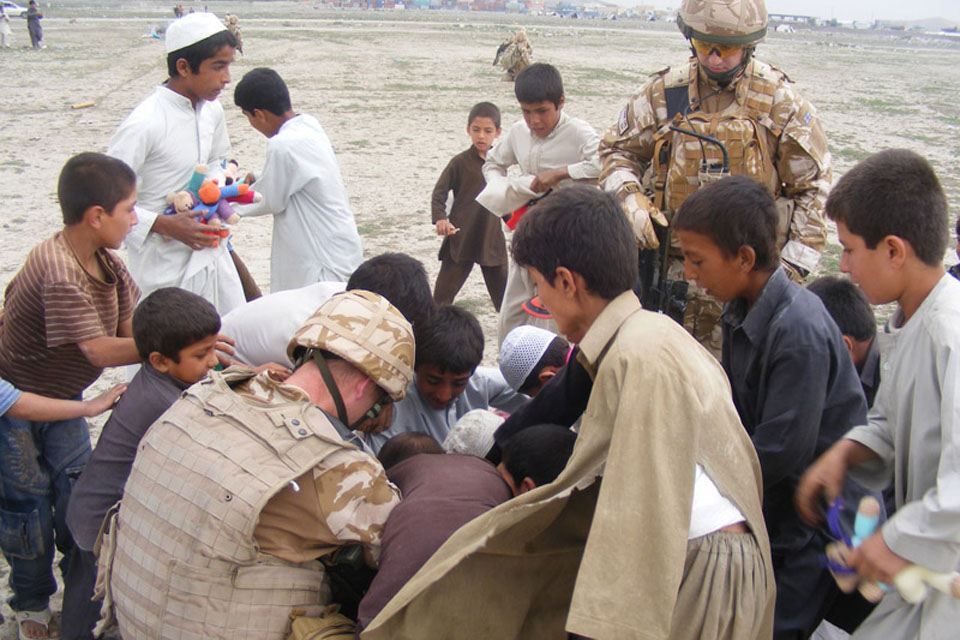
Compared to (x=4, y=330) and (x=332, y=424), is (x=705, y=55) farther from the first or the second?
(x=4, y=330)

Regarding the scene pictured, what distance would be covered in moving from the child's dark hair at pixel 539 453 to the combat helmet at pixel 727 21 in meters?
1.99

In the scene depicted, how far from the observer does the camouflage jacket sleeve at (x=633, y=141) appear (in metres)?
3.87

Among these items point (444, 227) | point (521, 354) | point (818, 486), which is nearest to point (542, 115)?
point (444, 227)

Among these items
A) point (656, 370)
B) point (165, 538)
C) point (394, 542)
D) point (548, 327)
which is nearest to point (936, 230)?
point (656, 370)

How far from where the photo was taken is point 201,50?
3871 mm

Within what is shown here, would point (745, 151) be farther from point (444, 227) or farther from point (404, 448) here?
point (444, 227)

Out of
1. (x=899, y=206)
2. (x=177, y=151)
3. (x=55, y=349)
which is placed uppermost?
(x=899, y=206)

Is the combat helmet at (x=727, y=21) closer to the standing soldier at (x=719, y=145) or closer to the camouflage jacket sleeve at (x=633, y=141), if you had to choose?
the standing soldier at (x=719, y=145)

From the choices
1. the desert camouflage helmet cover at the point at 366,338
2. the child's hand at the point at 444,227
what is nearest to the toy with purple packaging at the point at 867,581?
the desert camouflage helmet cover at the point at 366,338

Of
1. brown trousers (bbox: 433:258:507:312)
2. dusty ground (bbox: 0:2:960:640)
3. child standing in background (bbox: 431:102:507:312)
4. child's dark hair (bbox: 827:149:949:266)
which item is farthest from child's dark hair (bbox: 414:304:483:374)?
brown trousers (bbox: 433:258:507:312)

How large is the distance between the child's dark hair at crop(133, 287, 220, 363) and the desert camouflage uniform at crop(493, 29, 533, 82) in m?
16.3

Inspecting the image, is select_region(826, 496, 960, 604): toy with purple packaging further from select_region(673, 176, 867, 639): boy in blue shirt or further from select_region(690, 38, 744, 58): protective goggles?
select_region(690, 38, 744, 58): protective goggles

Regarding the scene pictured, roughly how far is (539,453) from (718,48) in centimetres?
212

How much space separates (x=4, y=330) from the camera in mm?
2975
